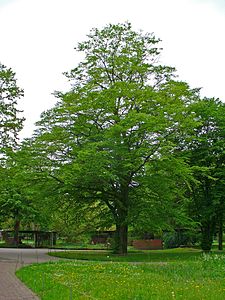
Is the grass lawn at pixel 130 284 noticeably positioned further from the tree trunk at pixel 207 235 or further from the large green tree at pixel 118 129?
the tree trunk at pixel 207 235

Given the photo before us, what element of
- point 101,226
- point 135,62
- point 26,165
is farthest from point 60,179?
point 135,62

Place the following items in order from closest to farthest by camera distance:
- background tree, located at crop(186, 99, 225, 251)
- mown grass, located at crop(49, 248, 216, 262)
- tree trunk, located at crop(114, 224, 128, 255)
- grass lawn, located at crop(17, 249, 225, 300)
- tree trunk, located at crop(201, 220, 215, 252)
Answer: grass lawn, located at crop(17, 249, 225, 300) → mown grass, located at crop(49, 248, 216, 262) → tree trunk, located at crop(114, 224, 128, 255) → background tree, located at crop(186, 99, 225, 251) → tree trunk, located at crop(201, 220, 215, 252)

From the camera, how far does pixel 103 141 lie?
2577cm

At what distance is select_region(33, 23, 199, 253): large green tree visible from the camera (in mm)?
25625

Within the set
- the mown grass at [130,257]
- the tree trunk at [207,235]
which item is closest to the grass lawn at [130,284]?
the mown grass at [130,257]

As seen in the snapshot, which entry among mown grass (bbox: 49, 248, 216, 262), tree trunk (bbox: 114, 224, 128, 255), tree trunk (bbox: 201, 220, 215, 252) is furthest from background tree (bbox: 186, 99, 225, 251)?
tree trunk (bbox: 114, 224, 128, 255)

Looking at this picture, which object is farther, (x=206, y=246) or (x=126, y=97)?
(x=206, y=246)

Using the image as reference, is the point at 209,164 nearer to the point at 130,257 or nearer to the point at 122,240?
the point at 122,240

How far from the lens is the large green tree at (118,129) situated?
84.1 feet

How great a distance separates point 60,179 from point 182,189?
1017cm

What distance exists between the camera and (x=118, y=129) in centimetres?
2530

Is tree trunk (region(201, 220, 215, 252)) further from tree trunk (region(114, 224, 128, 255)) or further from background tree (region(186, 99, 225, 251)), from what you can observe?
tree trunk (region(114, 224, 128, 255))

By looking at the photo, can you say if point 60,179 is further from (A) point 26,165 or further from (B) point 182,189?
(B) point 182,189

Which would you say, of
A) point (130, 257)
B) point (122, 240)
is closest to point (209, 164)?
point (122, 240)
